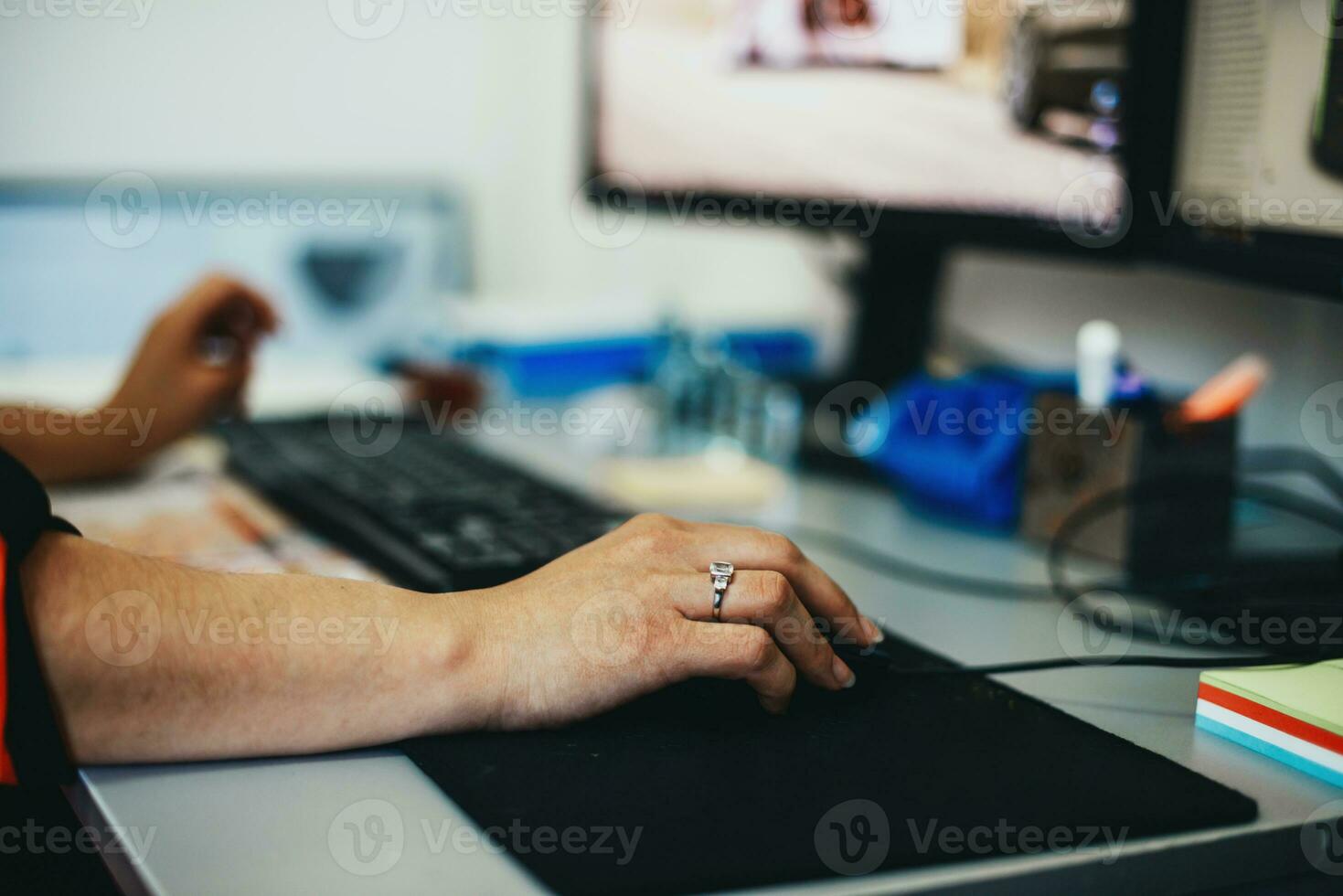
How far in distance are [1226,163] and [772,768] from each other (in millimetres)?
536

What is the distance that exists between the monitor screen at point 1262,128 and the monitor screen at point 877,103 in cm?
5

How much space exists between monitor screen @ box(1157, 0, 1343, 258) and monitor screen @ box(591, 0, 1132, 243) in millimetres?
50

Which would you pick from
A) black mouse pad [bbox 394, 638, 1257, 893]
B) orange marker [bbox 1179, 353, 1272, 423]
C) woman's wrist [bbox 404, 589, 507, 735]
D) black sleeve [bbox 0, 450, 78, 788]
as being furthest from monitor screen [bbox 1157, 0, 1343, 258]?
black sleeve [bbox 0, 450, 78, 788]

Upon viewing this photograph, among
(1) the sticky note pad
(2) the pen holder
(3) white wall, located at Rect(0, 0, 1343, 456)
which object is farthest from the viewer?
(3) white wall, located at Rect(0, 0, 1343, 456)

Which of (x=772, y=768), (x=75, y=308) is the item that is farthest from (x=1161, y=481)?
(x=75, y=308)

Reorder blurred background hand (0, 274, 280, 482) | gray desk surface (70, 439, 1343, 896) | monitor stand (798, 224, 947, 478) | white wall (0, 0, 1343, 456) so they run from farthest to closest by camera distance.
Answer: white wall (0, 0, 1343, 456) → monitor stand (798, 224, 947, 478) → blurred background hand (0, 274, 280, 482) → gray desk surface (70, 439, 1343, 896)

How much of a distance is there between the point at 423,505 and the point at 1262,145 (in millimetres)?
595

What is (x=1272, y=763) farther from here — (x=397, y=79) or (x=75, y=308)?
(x=397, y=79)

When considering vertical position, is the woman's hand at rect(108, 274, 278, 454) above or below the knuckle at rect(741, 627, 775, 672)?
above

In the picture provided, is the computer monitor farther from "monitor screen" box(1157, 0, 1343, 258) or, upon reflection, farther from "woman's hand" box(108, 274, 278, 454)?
"woman's hand" box(108, 274, 278, 454)

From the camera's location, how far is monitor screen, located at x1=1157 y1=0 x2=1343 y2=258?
29.1 inches

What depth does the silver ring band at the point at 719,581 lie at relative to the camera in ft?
1.99

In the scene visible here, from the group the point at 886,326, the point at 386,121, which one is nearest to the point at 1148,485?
the point at 886,326

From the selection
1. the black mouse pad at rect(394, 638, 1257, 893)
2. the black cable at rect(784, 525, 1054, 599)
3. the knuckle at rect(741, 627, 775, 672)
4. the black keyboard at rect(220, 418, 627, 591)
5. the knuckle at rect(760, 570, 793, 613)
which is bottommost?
the black cable at rect(784, 525, 1054, 599)
